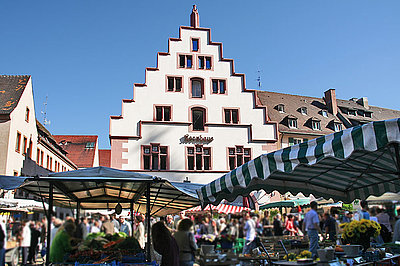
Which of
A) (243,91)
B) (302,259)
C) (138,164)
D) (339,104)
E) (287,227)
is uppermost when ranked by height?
(339,104)

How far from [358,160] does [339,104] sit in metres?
43.6

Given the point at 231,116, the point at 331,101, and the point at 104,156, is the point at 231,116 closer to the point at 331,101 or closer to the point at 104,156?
the point at 331,101

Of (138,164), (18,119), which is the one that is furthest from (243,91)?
(18,119)

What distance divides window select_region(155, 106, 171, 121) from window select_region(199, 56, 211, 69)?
414cm

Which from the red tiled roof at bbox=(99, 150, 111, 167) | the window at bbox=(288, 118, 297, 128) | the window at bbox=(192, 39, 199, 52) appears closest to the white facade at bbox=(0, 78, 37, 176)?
the window at bbox=(192, 39, 199, 52)

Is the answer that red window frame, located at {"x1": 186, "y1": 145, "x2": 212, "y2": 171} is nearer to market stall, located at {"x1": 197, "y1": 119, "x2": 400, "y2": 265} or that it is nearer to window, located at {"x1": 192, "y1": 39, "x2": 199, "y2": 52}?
window, located at {"x1": 192, "y1": 39, "x2": 199, "y2": 52}

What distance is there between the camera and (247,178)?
632cm

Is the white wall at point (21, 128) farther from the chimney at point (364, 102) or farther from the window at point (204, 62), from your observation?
the chimney at point (364, 102)

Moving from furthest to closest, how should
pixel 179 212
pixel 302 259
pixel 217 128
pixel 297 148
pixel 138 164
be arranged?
pixel 217 128 < pixel 138 164 < pixel 179 212 < pixel 297 148 < pixel 302 259

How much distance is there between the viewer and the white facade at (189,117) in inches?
1041

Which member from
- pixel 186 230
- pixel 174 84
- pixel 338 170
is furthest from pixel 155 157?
pixel 338 170

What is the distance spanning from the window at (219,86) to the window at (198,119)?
6.37 feet

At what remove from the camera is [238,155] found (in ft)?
91.0

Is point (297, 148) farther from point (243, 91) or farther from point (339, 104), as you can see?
point (339, 104)
